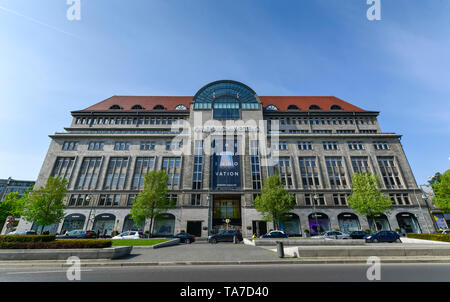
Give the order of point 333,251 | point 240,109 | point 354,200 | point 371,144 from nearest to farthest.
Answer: point 333,251, point 354,200, point 371,144, point 240,109

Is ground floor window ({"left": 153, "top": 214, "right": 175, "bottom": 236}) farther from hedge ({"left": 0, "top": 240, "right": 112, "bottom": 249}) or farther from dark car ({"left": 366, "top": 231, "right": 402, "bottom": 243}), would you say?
dark car ({"left": 366, "top": 231, "right": 402, "bottom": 243})

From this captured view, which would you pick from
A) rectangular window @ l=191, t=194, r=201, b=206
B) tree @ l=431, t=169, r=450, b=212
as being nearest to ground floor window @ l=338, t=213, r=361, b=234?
tree @ l=431, t=169, r=450, b=212

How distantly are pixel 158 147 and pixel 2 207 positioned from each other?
4172 cm

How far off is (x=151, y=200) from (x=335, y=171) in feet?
127

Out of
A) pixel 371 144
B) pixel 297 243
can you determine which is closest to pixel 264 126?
pixel 371 144

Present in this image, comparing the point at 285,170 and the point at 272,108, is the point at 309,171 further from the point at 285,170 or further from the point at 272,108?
the point at 272,108

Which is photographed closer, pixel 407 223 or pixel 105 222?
pixel 105 222

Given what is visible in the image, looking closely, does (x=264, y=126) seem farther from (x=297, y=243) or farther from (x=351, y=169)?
(x=297, y=243)

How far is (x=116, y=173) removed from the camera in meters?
40.7

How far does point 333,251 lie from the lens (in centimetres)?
1057

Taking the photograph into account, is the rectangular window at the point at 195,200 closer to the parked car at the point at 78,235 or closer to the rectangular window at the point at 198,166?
the rectangular window at the point at 198,166

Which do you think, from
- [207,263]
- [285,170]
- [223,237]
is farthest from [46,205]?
[285,170]

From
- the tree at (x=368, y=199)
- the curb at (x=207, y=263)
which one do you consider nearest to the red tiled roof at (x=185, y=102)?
the tree at (x=368, y=199)

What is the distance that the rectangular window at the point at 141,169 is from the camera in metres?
39.8
